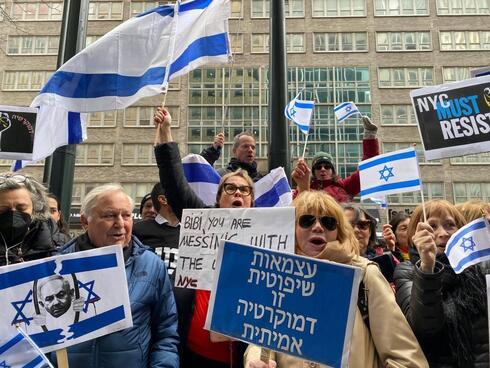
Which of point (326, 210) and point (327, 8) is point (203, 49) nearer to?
point (326, 210)

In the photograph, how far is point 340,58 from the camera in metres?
40.1

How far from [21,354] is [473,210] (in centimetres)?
247

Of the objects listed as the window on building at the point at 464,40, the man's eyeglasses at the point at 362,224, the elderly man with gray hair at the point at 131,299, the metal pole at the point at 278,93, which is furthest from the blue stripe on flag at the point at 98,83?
the window on building at the point at 464,40

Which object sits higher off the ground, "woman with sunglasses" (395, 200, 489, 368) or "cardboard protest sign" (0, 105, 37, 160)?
"cardboard protest sign" (0, 105, 37, 160)

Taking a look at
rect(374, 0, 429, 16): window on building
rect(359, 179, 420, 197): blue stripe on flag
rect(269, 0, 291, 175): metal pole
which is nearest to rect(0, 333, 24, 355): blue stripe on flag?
rect(359, 179, 420, 197): blue stripe on flag

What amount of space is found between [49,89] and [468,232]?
3.48 meters

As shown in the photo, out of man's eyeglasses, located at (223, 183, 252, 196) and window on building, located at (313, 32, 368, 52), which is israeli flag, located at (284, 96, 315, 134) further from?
window on building, located at (313, 32, 368, 52)

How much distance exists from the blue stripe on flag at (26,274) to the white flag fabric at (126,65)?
227cm

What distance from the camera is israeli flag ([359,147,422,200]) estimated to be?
16.2ft

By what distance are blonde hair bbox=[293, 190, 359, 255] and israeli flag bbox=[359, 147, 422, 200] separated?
219 cm

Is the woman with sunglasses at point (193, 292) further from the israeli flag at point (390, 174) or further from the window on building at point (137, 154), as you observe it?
the window on building at point (137, 154)

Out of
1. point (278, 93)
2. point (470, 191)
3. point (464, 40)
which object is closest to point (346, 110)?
point (278, 93)

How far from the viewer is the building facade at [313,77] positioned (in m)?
37.8

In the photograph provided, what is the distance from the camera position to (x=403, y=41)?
4012 cm
